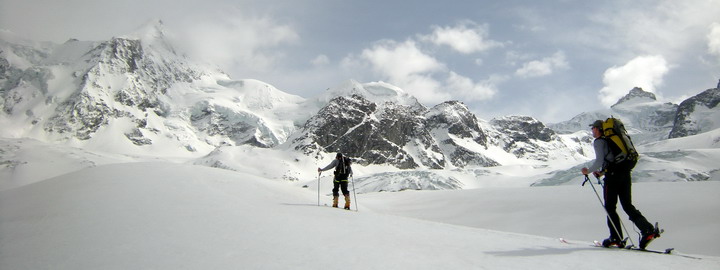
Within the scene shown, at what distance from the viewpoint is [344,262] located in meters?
5.04

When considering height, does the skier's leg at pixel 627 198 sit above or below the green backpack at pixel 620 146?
below

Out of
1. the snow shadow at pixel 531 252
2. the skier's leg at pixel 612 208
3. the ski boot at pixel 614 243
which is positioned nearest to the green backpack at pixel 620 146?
the skier's leg at pixel 612 208

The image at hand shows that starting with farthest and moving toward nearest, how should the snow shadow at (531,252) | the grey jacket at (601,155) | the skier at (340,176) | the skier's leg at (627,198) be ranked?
the skier at (340,176)
the grey jacket at (601,155)
the skier's leg at (627,198)
the snow shadow at (531,252)

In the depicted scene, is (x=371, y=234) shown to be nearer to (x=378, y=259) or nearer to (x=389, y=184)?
(x=378, y=259)

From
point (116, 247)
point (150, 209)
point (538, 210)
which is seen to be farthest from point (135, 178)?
point (538, 210)

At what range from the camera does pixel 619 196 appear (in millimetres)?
7695

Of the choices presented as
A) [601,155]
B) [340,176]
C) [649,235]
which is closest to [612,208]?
[649,235]

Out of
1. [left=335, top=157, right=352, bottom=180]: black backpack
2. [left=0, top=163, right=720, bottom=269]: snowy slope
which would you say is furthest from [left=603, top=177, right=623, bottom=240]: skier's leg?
[left=335, top=157, right=352, bottom=180]: black backpack

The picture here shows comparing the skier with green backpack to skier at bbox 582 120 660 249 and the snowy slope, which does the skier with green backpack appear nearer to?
the snowy slope

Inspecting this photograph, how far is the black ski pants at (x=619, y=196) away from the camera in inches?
297

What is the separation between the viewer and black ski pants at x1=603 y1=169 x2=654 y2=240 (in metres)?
7.54

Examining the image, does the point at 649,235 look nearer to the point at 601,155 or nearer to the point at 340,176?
the point at 601,155

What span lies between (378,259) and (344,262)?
48 cm

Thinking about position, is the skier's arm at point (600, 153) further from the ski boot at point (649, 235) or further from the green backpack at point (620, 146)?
the ski boot at point (649, 235)
